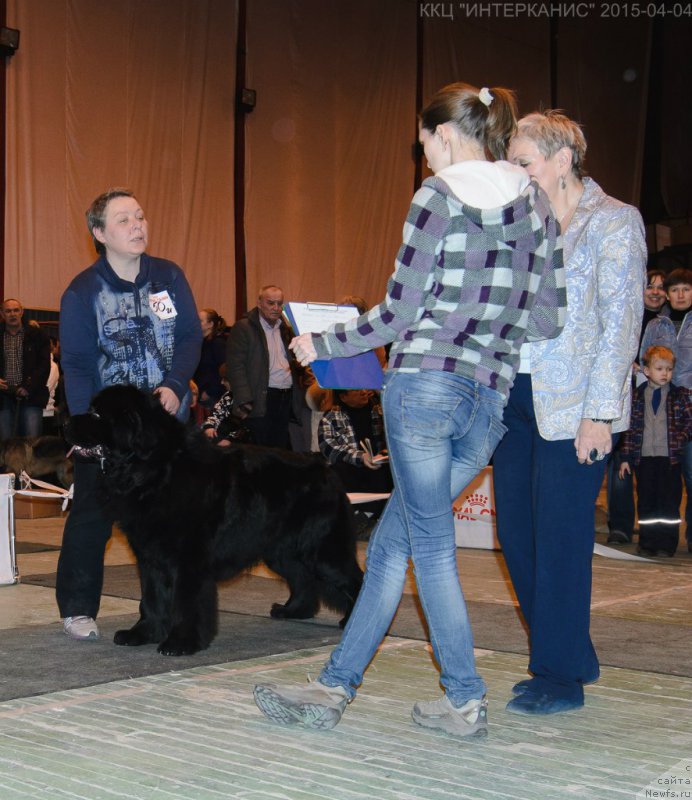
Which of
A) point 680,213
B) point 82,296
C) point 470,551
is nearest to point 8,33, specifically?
point 470,551

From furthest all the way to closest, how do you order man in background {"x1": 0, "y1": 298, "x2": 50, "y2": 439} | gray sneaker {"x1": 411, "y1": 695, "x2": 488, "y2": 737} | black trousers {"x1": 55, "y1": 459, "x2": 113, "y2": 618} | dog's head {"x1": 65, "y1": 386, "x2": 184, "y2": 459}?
1. man in background {"x1": 0, "y1": 298, "x2": 50, "y2": 439}
2. black trousers {"x1": 55, "y1": 459, "x2": 113, "y2": 618}
3. dog's head {"x1": 65, "y1": 386, "x2": 184, "y2": 459}
4. gray sneaker {"x1": 411, "y1": 695, "x2": 488, "y2": 737}

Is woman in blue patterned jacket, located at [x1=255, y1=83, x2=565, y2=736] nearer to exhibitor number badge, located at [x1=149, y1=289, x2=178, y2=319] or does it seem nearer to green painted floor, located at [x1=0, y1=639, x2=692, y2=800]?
green painted floor, located at [x1=0, y1=639, x2=692, y2=800]

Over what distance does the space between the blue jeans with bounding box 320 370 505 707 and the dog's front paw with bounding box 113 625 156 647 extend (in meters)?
1.32

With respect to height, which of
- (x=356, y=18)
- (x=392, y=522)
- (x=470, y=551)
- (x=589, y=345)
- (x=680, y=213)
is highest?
(x=356, y=18)

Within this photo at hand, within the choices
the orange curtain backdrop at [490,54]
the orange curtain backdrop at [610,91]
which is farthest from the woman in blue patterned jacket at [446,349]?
the orange curtain backdrop at [610,91]

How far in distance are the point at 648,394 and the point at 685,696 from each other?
391 cm

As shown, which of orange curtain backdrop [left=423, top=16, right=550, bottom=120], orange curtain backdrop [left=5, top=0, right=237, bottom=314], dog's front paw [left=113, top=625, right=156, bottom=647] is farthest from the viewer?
orange curtain backdrop [left=423, top=16, right=550, bottom=120]

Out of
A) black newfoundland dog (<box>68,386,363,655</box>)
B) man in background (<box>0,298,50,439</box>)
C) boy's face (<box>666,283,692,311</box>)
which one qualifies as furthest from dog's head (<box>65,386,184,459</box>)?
man in background (<box>0,298,50,439</box>)

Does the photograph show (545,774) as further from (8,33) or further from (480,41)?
(480,41)

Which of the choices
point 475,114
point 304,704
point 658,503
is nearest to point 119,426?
point 304,704

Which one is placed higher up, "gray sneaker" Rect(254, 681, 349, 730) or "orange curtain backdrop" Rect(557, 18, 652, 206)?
"orange curtain backdrop" Rect(557, 18, 652, 206)

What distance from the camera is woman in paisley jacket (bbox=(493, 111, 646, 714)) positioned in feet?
9.12

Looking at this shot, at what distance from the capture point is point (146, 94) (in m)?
13.7

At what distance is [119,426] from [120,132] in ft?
34.6
